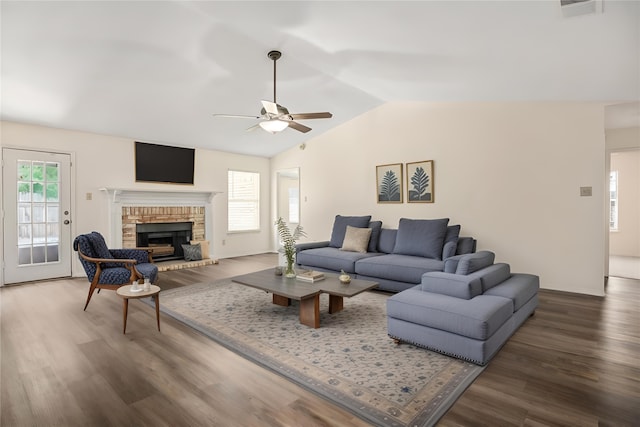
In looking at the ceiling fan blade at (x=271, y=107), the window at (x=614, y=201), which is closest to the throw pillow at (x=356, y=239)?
the ceiling fan blade at (x=271, y=107)

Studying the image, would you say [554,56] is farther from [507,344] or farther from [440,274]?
[507,344]

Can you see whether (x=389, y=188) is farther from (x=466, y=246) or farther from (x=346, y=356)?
(x=346, y=356)

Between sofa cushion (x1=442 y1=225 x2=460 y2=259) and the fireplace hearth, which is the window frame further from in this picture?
sofa cushion (x1=442 y1=225 x2=460 y2=259)

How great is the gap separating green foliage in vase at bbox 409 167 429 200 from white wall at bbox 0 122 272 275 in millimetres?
4109

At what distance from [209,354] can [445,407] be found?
181cm

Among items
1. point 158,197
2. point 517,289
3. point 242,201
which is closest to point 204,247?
point 158,197

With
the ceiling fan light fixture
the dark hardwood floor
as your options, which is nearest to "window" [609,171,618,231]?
the dark hardwood floor

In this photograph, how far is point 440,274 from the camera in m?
3.03

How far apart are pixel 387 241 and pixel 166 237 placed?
14.5ft

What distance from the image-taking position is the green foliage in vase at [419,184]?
5621mm

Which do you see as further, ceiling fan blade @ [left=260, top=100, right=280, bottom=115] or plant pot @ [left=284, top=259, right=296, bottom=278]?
plant pot @ [left=284, top=259, right=296, bottom=278]

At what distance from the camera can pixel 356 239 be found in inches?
215

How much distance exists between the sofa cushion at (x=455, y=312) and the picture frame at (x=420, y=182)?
2995mm

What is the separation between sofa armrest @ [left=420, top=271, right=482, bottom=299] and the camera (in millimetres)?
2781
